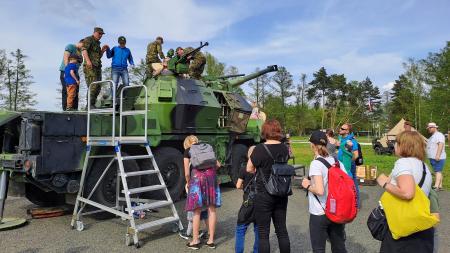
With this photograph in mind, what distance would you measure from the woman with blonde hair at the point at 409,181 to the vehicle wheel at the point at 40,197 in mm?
6396

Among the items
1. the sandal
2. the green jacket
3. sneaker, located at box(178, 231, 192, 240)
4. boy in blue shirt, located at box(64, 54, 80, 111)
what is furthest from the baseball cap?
the green jacket

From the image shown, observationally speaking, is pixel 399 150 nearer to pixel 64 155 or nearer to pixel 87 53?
pixel 64 155

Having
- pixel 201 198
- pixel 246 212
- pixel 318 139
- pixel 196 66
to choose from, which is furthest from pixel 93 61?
pixel 318 139

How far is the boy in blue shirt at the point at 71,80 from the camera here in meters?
8.17

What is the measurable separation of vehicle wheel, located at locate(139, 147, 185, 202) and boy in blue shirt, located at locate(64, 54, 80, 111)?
68.4 inches

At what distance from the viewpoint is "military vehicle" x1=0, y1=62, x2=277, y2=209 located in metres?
6.48

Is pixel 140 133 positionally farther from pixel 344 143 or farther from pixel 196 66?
pixel 344 143

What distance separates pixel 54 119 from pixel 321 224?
440 centimetres

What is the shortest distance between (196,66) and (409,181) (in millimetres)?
7719

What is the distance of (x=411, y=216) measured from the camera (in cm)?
318

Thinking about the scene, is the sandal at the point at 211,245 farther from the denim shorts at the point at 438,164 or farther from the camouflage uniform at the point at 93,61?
the denim shorts at the point at 438,164

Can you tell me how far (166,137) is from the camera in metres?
8.55

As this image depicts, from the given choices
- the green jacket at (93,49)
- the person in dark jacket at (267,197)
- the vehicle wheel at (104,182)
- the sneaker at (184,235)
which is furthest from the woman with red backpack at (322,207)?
the green jacket at (93,49)

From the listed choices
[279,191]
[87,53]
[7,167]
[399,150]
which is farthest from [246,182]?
[87,53]
